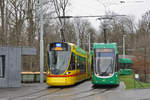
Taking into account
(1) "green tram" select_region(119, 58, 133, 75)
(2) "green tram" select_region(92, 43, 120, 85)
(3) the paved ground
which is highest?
(2) "green tram" select_region(92, 43, 120, 85)

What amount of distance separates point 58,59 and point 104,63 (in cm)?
313

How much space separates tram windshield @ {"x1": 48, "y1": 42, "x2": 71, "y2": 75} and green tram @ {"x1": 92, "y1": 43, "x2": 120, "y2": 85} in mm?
1947

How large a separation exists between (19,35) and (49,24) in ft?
26.6

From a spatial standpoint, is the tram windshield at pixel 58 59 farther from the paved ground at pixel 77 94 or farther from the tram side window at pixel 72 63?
the paved ground at pixel 77 94

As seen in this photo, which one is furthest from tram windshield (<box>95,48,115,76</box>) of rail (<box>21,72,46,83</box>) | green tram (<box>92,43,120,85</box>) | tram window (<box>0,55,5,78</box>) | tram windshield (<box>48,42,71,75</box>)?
rail (<box>21,72,46,83</box>)

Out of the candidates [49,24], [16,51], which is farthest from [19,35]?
[16,51]

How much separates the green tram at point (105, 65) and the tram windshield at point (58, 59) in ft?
6.39

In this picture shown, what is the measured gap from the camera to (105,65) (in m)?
19.7

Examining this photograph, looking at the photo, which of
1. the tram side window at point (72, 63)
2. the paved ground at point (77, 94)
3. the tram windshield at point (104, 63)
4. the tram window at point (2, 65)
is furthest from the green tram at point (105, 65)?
the tram window at point (2, 65)

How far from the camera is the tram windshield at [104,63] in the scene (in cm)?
1958

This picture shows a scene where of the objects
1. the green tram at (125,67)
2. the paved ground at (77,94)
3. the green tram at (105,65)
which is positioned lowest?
the green tram at (125,67)

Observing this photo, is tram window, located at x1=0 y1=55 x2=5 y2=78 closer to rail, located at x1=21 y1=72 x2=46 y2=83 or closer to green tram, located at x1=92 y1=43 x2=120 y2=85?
rail, located at x1=21 y1=72 x2=46 y2=83

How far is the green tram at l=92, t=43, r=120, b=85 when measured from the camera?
64.0 ft

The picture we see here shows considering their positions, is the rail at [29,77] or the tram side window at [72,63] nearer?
the tram side window at [72,63]
